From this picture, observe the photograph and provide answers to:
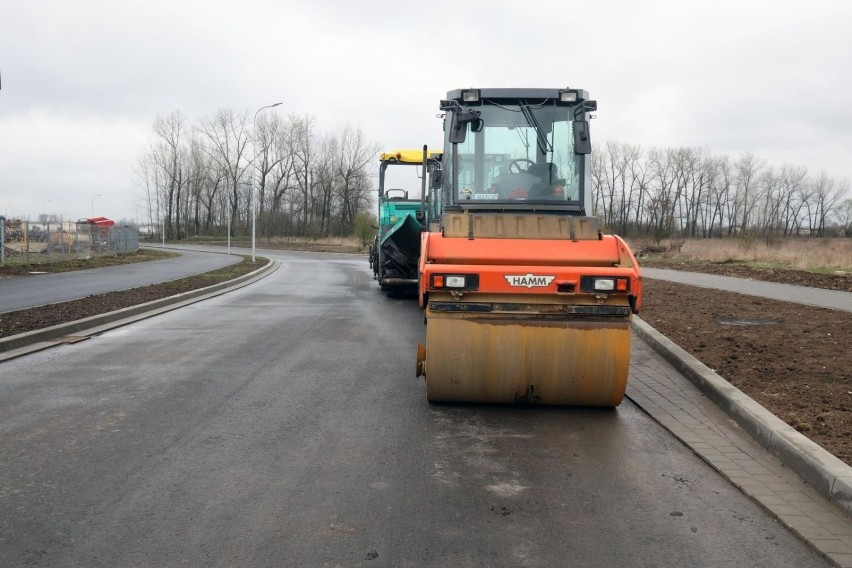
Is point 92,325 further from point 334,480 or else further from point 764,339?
point 764,339

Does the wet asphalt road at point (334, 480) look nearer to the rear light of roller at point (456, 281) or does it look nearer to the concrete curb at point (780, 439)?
the concrete curb at point (780, 439)

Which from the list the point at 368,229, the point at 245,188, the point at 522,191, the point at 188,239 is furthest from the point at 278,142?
the point at 522,191

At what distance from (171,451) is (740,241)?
105 feet

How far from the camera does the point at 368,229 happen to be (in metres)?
51.0

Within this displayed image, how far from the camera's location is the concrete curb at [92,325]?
372 inches

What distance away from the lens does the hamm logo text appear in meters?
6.07

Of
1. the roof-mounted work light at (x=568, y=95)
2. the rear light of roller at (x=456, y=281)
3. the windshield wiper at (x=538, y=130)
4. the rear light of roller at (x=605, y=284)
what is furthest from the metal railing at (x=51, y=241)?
the rear light of roller at (x=605, y=284)

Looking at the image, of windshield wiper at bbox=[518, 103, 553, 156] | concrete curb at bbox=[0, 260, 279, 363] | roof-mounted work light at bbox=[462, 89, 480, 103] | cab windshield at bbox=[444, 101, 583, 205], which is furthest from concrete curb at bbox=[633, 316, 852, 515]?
concrete curb at bbox=[0, 260, 279, 363]

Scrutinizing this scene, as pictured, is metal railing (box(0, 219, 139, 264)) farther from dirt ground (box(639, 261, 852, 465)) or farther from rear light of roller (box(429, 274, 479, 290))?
rear light of roller (box(429, 274, 479, 290))

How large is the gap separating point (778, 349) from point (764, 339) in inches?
34.1

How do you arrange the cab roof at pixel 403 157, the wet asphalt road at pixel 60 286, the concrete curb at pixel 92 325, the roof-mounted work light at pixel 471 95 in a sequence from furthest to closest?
the cab roof at pixel 403 157 → the wet asphalt road at pixel 60 286 → the concrete curb at pixel 92 325 → the roof-mounted work light at pixel 471 95

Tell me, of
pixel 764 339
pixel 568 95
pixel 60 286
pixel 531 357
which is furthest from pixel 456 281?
Answer: pixel 60 286

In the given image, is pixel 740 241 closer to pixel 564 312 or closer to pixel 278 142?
pixel 564 312

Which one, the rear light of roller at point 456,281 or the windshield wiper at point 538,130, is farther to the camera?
the windshield wiper at point 538,130
